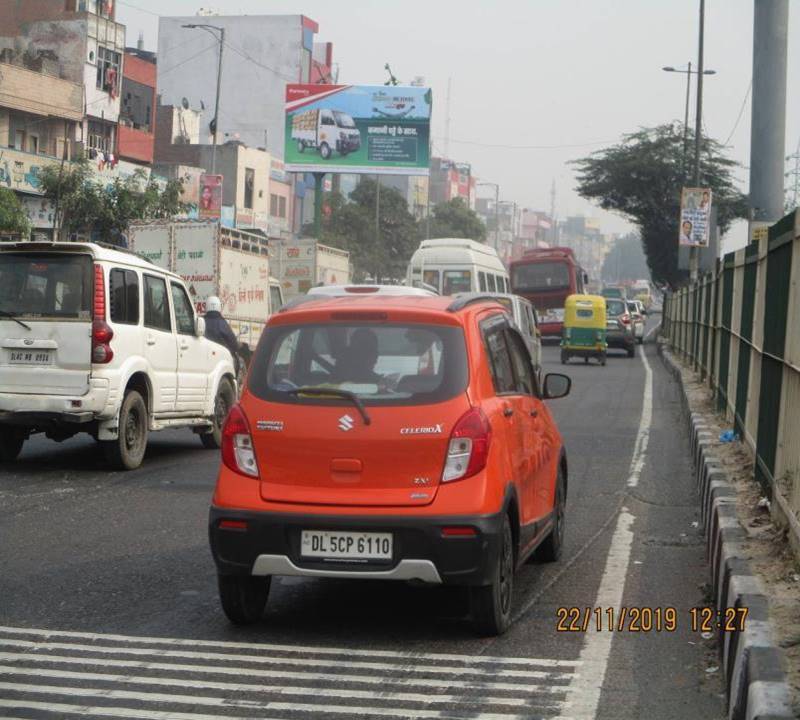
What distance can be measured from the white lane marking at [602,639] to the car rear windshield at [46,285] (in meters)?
5.12

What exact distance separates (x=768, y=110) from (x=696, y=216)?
18563mm

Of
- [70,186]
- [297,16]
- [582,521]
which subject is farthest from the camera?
[297,16]

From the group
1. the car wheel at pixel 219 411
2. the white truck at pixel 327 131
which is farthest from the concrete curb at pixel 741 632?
the white truck at pixel 327 131

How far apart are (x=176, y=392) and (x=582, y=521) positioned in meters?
5.17

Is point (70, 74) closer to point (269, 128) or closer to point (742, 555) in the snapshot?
point (269, 128)

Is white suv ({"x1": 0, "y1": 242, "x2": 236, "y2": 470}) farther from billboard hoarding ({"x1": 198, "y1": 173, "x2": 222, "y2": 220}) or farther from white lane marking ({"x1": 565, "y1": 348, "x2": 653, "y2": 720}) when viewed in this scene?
billboard hoarding ({"x1": 198, "y1": 173, "x2": 222, "y2": 220})

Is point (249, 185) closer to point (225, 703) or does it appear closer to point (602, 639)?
point (602, 639)

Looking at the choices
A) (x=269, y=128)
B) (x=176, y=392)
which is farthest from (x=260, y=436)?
(x=269, y=128)

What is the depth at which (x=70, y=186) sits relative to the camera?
43.9 meters

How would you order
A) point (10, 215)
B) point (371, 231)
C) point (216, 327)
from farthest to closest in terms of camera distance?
point (371, 231) < point (10, 215) < point (216, 327)

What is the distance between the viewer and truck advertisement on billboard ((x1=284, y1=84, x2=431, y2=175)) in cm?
5975

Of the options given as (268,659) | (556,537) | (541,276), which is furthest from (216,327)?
(541,276)

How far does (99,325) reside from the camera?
12227 mm

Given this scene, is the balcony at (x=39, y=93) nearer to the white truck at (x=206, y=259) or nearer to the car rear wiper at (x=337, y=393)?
the white truck at (x=206, y=259)
